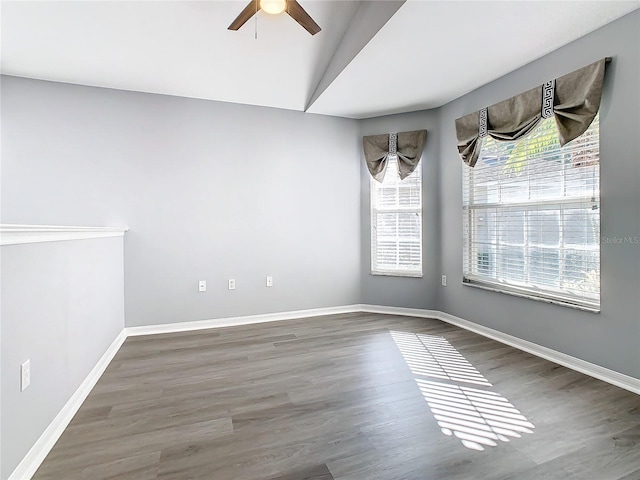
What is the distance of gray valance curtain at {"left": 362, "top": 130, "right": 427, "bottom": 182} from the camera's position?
3938mm

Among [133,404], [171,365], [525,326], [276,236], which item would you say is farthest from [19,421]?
[525,326]

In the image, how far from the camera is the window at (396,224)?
4.07 meters

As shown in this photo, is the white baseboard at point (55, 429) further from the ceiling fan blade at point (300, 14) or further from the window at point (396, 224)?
the window at point (396, 224)

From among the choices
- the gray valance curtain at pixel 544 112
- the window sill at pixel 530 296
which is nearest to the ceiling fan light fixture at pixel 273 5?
the gray valance curtain at pixel 544 112

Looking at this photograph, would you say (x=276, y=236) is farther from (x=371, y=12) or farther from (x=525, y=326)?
(x=525, y=326)

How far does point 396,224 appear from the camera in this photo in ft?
13.6

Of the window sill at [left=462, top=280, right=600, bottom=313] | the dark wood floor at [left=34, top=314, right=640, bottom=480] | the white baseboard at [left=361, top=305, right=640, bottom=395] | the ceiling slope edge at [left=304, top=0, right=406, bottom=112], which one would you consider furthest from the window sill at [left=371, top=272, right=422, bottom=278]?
the ceiling slope edge at [left=304, top=0, right=406, bottom=112]

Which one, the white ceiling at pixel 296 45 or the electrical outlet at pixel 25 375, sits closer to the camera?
the electrical outlet at pixel 25 375

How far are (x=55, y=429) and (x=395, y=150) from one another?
153 inches

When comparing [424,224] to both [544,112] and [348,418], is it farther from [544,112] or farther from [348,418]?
[348,418]

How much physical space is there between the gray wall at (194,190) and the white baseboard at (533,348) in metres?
0.68

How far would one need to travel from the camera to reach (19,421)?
140 centimetres

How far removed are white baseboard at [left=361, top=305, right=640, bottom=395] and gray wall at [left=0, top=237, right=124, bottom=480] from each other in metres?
3.02

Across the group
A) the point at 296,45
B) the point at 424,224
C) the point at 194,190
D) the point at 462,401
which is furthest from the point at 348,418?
the point at 296,45
